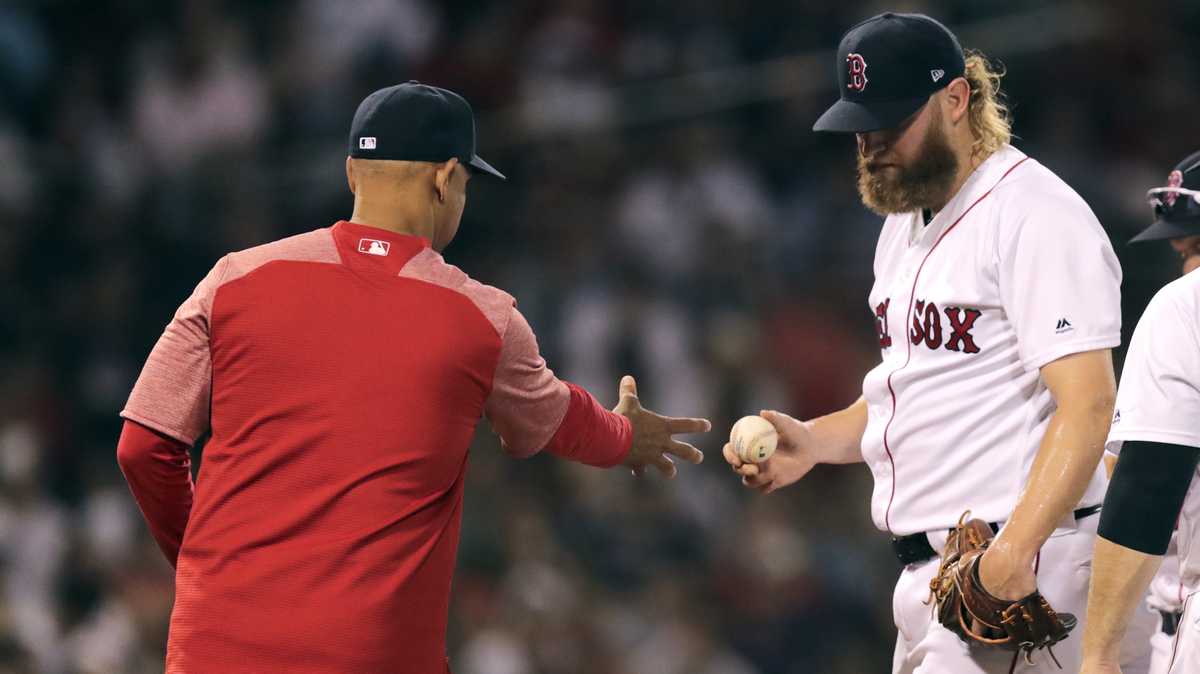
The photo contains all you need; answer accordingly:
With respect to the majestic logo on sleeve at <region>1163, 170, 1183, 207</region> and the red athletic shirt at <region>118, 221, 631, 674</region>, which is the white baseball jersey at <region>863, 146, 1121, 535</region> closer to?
the majestic logo on sleeve at <region>1163, 170, 1183, 207</region>

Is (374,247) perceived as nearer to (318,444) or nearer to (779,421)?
(318,444)

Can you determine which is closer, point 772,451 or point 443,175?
point 443,175

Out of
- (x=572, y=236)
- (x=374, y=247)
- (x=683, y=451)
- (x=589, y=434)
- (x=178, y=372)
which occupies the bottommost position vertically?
(x=572, y=236)

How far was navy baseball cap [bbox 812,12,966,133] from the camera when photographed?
3.43 meters

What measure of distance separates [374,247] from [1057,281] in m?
1.44

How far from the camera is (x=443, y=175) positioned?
326 cm

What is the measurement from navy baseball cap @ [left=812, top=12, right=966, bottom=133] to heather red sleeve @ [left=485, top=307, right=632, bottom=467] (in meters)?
0.86

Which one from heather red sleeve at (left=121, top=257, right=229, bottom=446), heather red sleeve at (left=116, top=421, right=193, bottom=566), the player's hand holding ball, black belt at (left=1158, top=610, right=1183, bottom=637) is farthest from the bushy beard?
heather red sleeve at (left=116, top=421, right=193, bottom=566)

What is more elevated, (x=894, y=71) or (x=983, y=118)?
(x=894, y=71)

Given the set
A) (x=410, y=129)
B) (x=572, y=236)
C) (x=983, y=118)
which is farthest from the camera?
(x=572, y=236)

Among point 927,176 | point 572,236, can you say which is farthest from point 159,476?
point 572,236

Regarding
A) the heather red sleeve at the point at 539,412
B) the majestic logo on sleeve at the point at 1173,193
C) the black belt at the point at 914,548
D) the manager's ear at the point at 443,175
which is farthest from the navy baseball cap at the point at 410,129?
the majestic logo on sleeve at the point at 1173,193

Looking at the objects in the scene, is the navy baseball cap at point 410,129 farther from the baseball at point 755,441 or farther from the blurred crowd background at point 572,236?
the blurred crowd background at point 572,236

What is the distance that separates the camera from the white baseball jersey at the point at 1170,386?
317 centimetres
